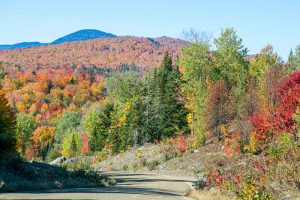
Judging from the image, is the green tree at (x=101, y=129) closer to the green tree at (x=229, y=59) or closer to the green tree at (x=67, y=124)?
the green tree at (x=229, y=59)

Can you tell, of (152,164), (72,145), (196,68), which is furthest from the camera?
(72,145)

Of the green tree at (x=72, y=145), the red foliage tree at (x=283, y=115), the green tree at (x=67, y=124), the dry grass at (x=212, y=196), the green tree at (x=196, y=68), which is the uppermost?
the green tree at (x=196, y=68)

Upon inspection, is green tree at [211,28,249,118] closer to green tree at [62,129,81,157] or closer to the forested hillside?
the forested hillside

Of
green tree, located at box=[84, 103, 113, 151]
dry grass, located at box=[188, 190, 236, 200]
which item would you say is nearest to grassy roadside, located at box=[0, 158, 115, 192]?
dry grass, located at box=[188, 190, 236, 200]

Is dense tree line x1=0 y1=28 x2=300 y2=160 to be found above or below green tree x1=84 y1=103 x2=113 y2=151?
above

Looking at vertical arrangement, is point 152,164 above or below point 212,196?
below

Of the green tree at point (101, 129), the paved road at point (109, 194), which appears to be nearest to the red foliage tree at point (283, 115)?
the paved road at point (109, 194)

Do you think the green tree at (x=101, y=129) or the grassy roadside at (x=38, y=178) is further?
the green tree at (x=101, y=129)

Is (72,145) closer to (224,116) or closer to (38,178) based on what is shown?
(224,116)

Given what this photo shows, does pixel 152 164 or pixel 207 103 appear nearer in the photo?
pixel 207 103

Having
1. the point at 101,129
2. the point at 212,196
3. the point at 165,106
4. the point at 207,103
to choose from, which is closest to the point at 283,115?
the point at 207,103

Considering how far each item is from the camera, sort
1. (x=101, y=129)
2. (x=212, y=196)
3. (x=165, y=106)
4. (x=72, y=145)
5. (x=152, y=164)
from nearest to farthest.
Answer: (x=212, y=196), (x=152, y=164), (x=165, y=106), (x=101, y=129), (x=72, y=145)

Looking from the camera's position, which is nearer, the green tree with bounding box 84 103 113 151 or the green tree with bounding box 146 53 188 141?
the green tree with bounding box 146 53 188 141

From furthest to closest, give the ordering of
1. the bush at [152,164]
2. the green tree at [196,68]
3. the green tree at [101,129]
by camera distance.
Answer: the green tree at [101,129], the green tree at [196,68], the bush at [152,164]
